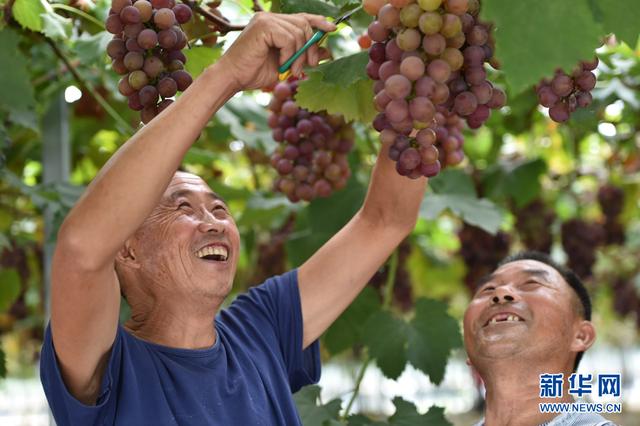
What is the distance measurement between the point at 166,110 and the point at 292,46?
0.20 meters

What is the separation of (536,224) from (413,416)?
1602 mm

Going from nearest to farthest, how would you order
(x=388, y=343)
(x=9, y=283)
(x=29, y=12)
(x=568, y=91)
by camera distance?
(x=568, y=91)
(x=29, y=12)
(x=388, y=343)
(x=9, y=283)

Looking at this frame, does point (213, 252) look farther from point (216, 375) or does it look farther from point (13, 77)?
point (13, 77)

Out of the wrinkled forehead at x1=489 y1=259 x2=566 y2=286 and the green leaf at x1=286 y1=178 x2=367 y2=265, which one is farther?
the green leaf at x1=286 y1=178 x2=367 y2=265

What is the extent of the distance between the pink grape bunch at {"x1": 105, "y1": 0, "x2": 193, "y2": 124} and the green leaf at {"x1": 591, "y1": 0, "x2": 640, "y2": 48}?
2.15 ft

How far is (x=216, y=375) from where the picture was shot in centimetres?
156

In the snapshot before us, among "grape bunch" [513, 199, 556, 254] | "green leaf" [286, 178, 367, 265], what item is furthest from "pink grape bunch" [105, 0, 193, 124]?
"grape bunch" [513, 199, 556, 254]

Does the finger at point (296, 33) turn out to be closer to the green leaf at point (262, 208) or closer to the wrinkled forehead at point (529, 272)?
the wrinkled forehead at point (529, 272)

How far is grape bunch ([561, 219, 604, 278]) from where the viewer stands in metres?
3.64

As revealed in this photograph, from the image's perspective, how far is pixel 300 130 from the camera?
2.04 meters

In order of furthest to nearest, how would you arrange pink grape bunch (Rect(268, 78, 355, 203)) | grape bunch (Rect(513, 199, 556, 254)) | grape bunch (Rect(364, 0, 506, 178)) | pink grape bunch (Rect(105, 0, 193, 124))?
grape bunch (Rect(513, 199, 556, 254)) < pink grape bunch (Rect(268, 78, 355, 203)) < pink grape bunch (Rect(105, 0, 193, 124)) < grape bunch (Rect(364, 0, 506, 178))

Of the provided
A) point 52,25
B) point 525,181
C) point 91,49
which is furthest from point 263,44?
point 525,181

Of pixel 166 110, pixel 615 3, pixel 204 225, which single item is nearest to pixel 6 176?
pixel 204 225

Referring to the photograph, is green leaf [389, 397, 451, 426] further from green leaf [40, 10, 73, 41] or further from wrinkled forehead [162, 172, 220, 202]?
green leaf [40, 10, 73, 41]
